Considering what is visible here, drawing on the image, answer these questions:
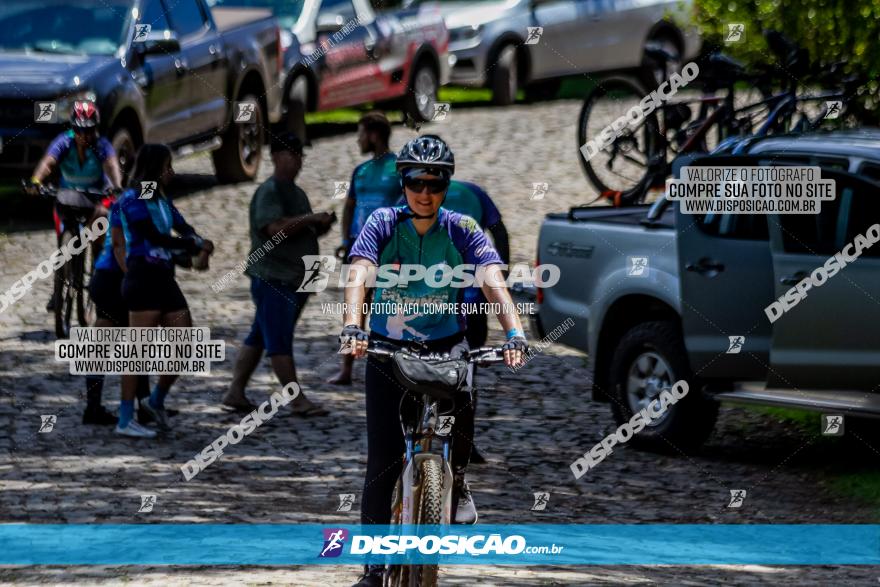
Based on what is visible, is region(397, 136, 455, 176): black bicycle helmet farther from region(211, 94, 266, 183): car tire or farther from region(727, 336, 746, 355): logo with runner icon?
region(211, 94, 266, 183): car tire

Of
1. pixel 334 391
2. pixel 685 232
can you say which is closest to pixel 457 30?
pixel 334 391

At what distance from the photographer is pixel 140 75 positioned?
693 inches

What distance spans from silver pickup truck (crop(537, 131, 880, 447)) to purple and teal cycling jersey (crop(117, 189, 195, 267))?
8.01 feet

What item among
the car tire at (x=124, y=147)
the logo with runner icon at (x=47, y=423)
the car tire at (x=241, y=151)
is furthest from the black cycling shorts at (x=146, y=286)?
A: the car tire at (x=241, y=151)

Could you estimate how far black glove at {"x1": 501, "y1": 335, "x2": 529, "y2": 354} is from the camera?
7.09 meters

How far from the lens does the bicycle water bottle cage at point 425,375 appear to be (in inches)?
276

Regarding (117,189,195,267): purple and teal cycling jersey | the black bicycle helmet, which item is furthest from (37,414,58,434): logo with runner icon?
the black bicycle helmet

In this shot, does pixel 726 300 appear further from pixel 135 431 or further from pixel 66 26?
pixel 66 26

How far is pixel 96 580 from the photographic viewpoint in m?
7.99

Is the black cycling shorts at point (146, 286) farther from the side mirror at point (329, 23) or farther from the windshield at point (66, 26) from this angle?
the side mirror at point (329, 23)

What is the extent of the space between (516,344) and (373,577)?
114 cm

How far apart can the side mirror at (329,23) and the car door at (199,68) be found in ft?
7.88

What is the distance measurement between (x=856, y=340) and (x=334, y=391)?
4.38 meters

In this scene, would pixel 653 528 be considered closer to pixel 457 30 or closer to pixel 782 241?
Answer: pixel 782 241
